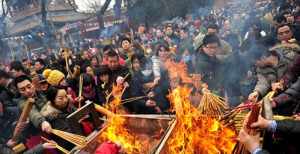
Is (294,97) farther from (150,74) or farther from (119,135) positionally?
(150,74)

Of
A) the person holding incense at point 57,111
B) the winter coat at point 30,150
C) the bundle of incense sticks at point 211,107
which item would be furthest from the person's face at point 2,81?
the bundle of incense sticks at point 211,107

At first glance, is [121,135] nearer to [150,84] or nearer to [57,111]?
[57,111]

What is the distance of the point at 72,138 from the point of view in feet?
13.5

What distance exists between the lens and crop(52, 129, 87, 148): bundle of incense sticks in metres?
4.07

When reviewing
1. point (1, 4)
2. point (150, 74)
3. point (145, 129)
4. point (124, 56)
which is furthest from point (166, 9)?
point (145, 129)

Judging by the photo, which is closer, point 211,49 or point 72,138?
point 72,138

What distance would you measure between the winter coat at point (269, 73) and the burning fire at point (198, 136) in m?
1.38

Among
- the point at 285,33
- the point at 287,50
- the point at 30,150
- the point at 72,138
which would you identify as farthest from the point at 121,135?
the point at 285,33

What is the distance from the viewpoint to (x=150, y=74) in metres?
6.05

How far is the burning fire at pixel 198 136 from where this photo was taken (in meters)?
3.51

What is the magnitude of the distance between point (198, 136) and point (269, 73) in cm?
201

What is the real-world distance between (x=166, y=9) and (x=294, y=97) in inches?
907

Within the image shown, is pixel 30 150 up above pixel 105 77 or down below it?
below

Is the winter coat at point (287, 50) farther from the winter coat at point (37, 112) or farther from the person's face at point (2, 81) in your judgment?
the person's face at point (2, 81)
